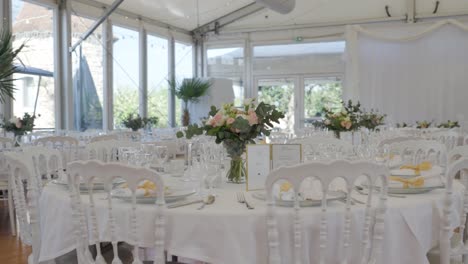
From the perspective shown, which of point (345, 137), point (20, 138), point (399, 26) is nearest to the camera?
point (345, 137)

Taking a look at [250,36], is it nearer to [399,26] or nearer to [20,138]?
[399,26]

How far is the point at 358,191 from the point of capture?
2.09 metres

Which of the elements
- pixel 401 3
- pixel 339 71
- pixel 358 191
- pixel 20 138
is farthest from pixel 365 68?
pixel 358 191

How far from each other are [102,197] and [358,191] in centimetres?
122

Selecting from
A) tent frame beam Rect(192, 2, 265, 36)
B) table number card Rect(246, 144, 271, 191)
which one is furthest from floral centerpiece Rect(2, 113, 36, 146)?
tent frame beam Rect(192, 2, 265, 36)

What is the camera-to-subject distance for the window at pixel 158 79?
427 inches

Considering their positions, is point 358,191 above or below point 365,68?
below

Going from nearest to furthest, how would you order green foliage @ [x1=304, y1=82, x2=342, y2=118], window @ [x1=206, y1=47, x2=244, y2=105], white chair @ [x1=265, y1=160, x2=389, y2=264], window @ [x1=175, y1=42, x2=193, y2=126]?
white chair @ [x1=265, y1=160, x2=389, y2=264] → green foliage @ [x1=304, y1=82, x2=342, y2=118] → window @ [x1=175, y1=42, x2=193, y2=126] → window @ [x1=206, y1=47, x2=244, y2=105]

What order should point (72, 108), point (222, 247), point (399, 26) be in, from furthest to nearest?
point (399, 26), point (72, 108), point (222, 247)

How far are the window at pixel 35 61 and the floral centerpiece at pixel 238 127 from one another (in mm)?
6024

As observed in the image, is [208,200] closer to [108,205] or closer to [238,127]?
[108,205]

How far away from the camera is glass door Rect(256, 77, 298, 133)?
11.8 metres

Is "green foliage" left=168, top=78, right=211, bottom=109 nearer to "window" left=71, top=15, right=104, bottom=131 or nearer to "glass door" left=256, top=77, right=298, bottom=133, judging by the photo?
"glass door" left=256, top=77, right=298, bottom=133

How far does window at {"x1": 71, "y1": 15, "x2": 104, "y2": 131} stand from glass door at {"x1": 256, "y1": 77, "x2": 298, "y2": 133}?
456cm
